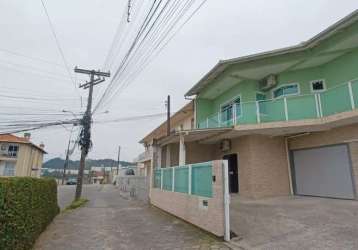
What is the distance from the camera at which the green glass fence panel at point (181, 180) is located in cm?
851

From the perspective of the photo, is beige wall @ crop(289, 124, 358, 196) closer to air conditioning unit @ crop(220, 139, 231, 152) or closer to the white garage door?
the white garage door

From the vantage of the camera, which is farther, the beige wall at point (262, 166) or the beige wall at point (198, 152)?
the beige wall at point (198, 152)

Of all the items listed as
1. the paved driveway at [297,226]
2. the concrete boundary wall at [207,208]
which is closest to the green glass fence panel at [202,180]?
the concrete boundary wall at [207,208]

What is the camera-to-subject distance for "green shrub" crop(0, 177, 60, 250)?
432cm

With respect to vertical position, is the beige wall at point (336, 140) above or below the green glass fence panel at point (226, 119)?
below

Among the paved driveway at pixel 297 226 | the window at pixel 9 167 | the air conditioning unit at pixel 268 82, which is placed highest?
the air conditioning unit at pixel 268 82

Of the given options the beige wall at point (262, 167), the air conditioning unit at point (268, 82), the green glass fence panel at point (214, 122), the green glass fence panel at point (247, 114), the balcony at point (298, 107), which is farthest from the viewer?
the green glass fence panel at point (214, 122)

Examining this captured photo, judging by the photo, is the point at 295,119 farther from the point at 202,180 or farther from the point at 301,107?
the point at 202,180

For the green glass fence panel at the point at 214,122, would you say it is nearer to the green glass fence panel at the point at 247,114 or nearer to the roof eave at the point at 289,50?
the green glass fence panel at the point at 247,114

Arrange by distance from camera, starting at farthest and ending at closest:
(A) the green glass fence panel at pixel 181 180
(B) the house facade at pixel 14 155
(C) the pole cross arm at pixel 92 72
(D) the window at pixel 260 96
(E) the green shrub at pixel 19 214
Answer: (B) the house facade at pixel 14 155 → (C) the pole cross arm at pixel 92 72 → (D) the window at pixel 260 96 → (A) the green glass fence panel at pixel 181 180 → (E) the green shrub at pixel 19 214

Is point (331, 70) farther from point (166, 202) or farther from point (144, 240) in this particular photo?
point (144, 240)

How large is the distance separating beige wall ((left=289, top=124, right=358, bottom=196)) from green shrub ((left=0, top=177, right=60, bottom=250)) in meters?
11.1

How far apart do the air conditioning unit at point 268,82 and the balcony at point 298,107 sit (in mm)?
1605

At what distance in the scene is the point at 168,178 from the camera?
1081cm
